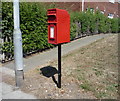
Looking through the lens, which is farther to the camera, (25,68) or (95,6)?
(95,6)

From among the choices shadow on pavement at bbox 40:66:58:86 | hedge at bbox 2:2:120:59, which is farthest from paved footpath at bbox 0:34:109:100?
shadow on pavement at bbox 40:66:58:86

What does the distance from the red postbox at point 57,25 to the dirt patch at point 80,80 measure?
1205 mm

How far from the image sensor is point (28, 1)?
22.3 ft

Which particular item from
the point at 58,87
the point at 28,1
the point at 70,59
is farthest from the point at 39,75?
the point at 28,1

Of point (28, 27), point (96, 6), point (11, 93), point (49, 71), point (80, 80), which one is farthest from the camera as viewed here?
point (96, 6)

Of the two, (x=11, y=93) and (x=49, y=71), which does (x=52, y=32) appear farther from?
(x=49, y=71)

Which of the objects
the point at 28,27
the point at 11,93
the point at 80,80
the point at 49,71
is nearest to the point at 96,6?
the point at 28,27

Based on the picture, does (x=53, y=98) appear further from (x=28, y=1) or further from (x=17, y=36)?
(x=28, y=1)

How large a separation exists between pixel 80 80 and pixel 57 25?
67.0 inches

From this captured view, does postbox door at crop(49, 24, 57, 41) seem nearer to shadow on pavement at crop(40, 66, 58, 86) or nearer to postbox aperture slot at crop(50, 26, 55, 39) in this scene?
postbox aperture slot at crop(50, 26, 55, 39)

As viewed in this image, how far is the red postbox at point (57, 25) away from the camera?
3.55 meters

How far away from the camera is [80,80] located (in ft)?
14.4

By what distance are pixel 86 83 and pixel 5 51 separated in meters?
3.44

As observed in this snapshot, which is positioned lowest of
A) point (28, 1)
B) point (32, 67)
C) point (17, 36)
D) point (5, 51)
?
point (32, 67)
